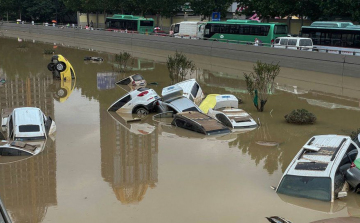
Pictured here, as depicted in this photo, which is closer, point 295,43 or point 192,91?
point 192,91

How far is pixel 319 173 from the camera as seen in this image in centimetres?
1209

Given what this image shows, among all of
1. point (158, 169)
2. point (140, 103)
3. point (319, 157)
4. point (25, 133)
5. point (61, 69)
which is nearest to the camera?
point (319, 157)

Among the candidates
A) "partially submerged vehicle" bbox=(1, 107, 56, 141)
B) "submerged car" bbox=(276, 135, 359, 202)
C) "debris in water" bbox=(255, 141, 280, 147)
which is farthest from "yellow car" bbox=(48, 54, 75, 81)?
"submerged car" bbox=(276, 135, 359, 202)

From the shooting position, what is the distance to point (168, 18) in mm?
76562

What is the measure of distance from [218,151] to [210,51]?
1200 inches

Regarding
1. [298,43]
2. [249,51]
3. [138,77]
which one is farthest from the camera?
[249,51]

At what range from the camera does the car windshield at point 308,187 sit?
12086 millimetres

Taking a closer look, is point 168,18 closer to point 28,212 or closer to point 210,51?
point 210,51

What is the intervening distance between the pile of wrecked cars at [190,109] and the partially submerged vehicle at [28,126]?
4.46 meters

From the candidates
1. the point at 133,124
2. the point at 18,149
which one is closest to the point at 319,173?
the point at 18,149

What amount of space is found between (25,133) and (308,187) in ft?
32.8

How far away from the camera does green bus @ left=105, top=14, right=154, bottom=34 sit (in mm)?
61094

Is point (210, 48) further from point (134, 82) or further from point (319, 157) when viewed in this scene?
point (319, 157)

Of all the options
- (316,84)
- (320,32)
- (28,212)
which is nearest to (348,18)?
(320,32)
